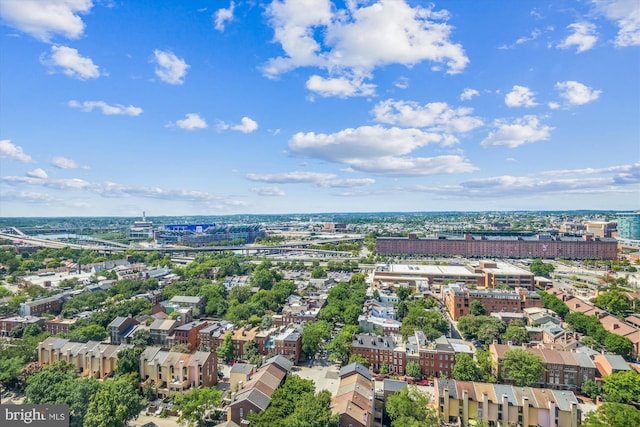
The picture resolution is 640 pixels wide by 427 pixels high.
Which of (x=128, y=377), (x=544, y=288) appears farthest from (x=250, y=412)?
(x=544, y=288)

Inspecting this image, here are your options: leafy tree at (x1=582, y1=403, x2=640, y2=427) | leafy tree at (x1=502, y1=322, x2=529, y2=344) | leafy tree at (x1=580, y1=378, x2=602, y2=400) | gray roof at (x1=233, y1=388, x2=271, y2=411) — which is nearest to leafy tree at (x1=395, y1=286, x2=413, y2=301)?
leafy tree at (x1=502, y1=322, x2=529, y2=344)

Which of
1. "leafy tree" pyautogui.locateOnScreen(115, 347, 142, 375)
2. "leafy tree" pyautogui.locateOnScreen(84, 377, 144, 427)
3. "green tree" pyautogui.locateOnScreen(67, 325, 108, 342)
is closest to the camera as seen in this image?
"leafy tree" pyautogui.locateOnScreen(84, 377, 144, 427)

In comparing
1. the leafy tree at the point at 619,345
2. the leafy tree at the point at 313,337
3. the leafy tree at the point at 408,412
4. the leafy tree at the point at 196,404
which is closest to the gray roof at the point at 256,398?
the leafy tree at the point at 196,404

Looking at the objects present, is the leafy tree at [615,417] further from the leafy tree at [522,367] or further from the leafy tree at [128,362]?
the leafy tree at [128,362]

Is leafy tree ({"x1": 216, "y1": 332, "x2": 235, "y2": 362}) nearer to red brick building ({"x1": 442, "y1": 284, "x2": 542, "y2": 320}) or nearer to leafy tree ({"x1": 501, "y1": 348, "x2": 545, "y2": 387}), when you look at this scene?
leafy tree ({"x1": 501, "y1": 348, "x2": 545, "y2": 387})

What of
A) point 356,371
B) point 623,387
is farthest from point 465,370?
point 623,387

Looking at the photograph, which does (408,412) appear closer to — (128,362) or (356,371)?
(356,371)

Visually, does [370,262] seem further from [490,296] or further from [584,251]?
[584,251]
